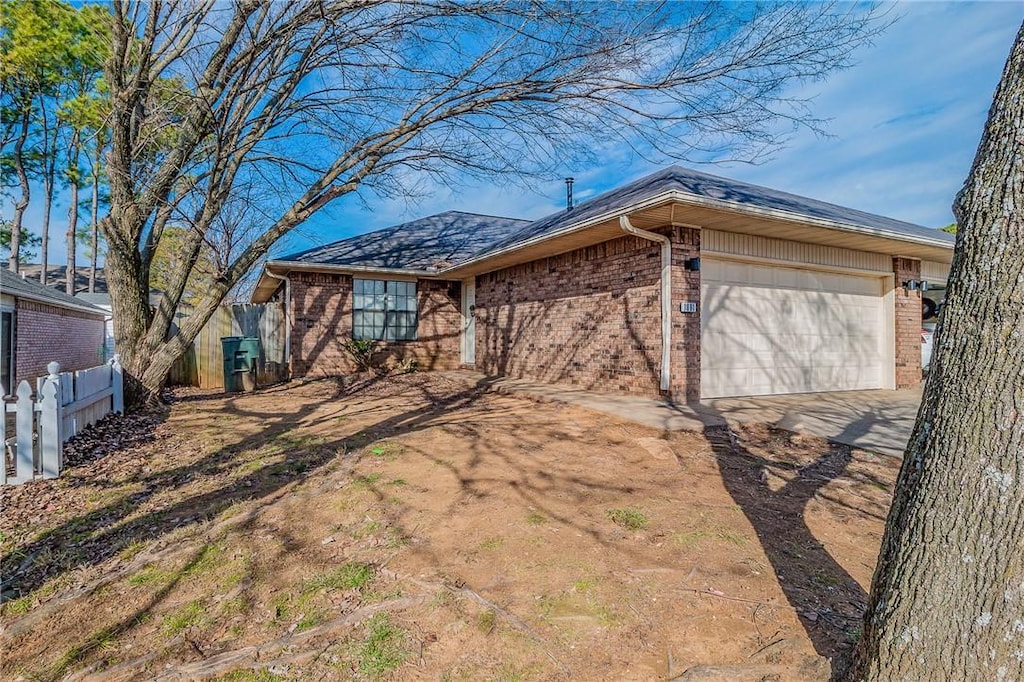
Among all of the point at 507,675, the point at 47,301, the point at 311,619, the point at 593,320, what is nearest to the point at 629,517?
the point at 507,675

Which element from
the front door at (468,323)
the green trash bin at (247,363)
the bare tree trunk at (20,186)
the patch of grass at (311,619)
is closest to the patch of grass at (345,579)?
the patch of grass at (311,619)

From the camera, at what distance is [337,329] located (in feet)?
38.1

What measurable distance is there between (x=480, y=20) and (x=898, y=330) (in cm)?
907

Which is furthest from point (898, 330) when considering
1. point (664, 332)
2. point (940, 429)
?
point (940, 429)

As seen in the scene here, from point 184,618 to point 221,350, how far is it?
10.9 meters

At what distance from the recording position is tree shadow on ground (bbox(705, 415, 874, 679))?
2.15m

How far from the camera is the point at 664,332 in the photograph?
7195 mm

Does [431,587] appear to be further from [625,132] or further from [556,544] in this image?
[625,132]

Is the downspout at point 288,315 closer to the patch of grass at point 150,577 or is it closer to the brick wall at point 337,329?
the brick wall at point 337,329

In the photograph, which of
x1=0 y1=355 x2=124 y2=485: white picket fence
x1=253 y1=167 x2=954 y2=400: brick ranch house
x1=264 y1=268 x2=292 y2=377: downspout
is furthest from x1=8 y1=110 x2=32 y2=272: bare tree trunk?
x1=0 y1=355 x2=124 y2=485: white picket fence

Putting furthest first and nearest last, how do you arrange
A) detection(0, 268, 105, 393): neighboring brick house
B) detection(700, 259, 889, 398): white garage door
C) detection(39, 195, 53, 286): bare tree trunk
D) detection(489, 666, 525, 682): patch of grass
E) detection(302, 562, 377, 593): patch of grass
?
detection(39, 195, 53, 286): bare tree trunk
detection(0, 268, 105, 393): neighboring brick house
detection(700, 259, 889, 398): white garage door
detection(302, 562, 377, 593): patch of grass
detection(489, 666, 525, 682): patch of grass

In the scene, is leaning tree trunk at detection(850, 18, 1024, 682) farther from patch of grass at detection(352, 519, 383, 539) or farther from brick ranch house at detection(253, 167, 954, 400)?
brick ranch house at detection(253, 167, 954, 400)

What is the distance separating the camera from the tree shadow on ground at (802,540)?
2.15m

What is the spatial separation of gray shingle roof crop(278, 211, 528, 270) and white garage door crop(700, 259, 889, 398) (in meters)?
6.72
